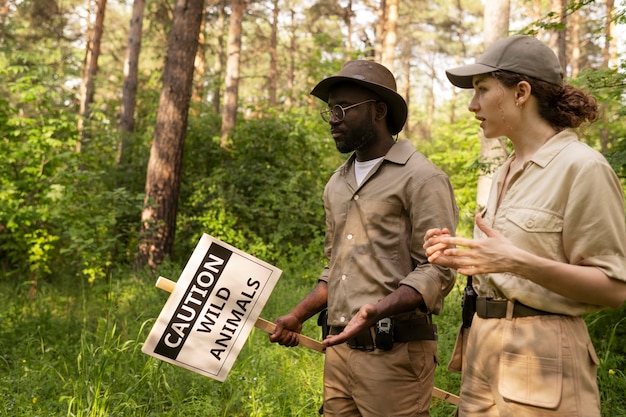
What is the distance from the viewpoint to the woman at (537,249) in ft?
6.64

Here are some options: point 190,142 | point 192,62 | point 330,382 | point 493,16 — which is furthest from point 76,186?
point 330,382

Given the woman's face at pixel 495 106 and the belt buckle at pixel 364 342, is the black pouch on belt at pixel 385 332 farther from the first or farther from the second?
the woman's face at pixel 495 106

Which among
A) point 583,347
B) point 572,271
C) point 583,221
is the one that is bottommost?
point 583,347

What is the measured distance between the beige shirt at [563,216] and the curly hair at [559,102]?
0.05 meters

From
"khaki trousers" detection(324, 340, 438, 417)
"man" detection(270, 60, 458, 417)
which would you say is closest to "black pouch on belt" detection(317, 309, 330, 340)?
"man" detection(270, 60, 458, 417)

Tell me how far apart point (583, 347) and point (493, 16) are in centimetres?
921

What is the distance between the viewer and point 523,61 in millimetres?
2293

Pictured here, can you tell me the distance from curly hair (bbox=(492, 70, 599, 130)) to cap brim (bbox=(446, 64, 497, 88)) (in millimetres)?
54

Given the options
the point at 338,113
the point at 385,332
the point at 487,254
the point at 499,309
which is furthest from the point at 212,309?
the point at 487,254

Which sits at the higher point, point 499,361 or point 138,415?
point 499,361

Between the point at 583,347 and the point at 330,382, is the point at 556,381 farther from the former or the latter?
the point at 330,382

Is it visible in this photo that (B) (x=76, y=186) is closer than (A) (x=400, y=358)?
No

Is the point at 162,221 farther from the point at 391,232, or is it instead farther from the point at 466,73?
the point at 466,73

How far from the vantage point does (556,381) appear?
209cm
